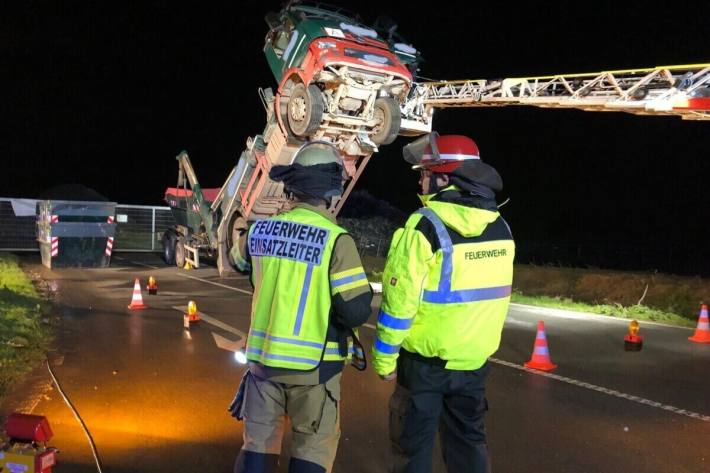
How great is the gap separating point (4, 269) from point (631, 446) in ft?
48.8

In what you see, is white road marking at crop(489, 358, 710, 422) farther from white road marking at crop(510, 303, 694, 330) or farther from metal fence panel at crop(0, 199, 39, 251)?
Result: metal fence panel at crop(0, 199, 39, 251)

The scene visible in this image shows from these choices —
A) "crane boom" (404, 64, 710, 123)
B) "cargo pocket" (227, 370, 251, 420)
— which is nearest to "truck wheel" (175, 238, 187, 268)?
"crane boom" (404, 64, 710, 123)

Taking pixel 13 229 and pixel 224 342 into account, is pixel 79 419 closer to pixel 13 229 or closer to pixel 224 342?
pixel 224 342

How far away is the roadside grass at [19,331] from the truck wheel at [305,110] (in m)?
5.07

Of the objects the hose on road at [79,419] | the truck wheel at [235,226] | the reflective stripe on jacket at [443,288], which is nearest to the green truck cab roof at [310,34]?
the truck wheel at [235,226]

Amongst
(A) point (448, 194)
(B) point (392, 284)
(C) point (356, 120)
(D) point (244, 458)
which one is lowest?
(D) point (244, 458)

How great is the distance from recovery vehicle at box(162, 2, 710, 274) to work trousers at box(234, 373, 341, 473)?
7.51 metres

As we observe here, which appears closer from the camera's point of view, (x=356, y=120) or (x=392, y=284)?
(x=392, y=284)

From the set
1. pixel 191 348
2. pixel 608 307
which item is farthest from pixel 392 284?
pixel 608 307

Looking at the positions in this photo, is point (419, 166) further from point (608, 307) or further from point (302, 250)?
point (608, 307)

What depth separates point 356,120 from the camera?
37.3ft

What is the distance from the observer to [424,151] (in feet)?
12.3

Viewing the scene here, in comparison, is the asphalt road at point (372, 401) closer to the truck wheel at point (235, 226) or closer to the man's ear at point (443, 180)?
the man's ear at point (443, 180)

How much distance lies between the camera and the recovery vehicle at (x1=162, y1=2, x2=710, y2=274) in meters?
10.8
